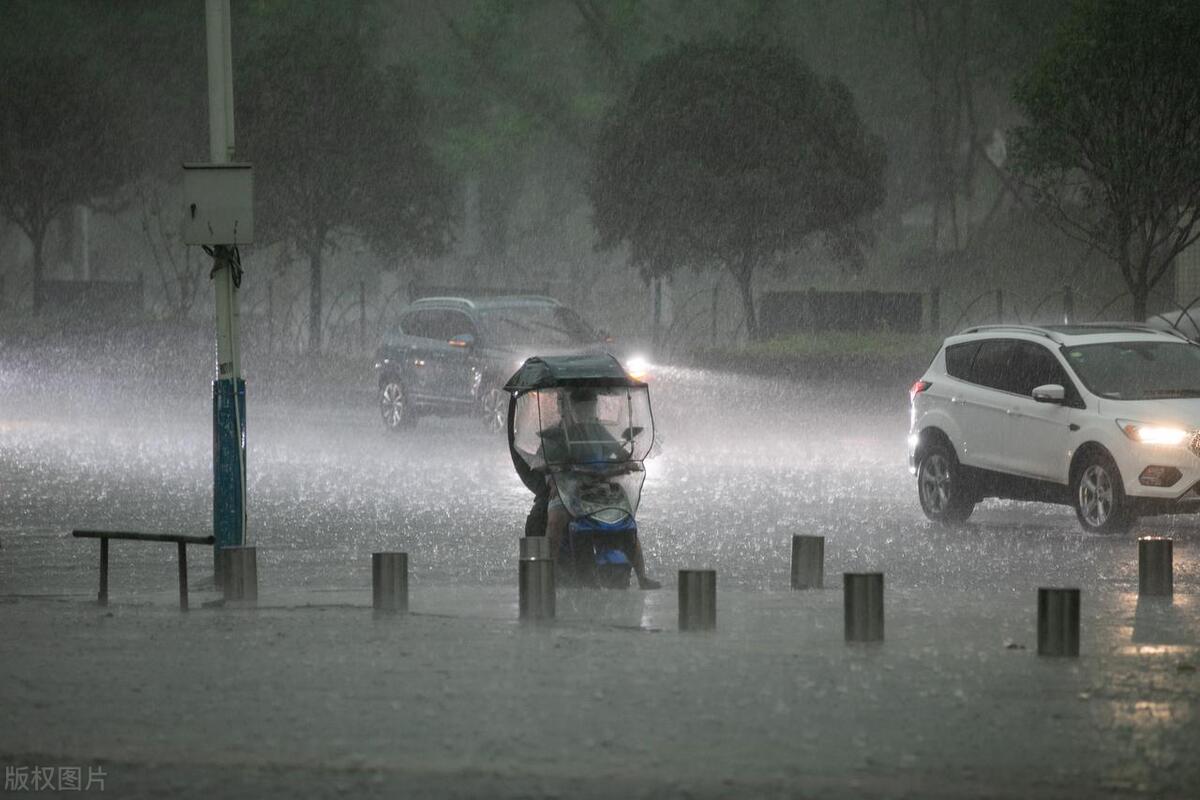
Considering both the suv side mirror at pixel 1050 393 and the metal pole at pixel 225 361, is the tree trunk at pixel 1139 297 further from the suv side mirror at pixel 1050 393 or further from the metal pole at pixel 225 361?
the metal pole at pixel 225 361

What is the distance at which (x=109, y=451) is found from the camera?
84.4 ft

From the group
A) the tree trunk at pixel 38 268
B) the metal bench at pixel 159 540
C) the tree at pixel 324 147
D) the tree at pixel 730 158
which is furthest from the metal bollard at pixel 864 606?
the tree trunk at pixel 38 268

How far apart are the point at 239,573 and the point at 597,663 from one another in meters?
3.35

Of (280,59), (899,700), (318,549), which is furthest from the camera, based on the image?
(280,59)

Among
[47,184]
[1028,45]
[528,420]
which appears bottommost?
[528,420]

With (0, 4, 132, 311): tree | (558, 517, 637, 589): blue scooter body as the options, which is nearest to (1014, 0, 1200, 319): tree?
(558, 517, 637, 589): blue scooter body

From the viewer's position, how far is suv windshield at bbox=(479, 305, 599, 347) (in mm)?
28094

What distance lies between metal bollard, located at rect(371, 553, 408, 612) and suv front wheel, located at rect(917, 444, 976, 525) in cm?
707

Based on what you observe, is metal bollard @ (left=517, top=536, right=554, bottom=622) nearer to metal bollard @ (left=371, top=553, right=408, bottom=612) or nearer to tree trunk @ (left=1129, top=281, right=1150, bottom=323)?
metal bollard @ (left=371, top=553, right=408, bottom=612)

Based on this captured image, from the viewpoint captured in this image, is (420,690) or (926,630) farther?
(926,630)

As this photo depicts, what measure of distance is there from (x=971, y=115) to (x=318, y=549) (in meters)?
56.0

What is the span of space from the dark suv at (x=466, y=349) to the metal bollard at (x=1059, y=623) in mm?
17563

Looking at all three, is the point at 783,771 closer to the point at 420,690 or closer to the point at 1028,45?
the point at 420,690

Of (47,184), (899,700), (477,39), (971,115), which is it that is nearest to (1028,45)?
(971,115)
